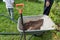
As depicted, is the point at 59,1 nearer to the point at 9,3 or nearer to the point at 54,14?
the point at 54,14

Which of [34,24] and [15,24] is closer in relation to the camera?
[34,24]

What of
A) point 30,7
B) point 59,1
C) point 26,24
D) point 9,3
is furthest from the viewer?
point 30,7

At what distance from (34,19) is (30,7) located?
2.63m

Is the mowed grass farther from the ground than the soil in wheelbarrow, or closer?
closer

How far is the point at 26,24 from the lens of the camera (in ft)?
13.5

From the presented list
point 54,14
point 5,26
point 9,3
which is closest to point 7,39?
point 5,26

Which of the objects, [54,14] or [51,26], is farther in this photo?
[54,14]

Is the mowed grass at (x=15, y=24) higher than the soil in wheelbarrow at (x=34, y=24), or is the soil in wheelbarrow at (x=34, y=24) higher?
the soil in wheelbarrow at (x=34, y=24)

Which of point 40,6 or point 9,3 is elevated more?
point 9,3

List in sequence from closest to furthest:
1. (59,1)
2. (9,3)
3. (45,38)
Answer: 1. (45,38)
2. (9,3)
3. (59,1)

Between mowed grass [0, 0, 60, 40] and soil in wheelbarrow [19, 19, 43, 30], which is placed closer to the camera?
soil in wheelbarrow [19, 19, 43, 30]

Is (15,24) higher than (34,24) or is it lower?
lower

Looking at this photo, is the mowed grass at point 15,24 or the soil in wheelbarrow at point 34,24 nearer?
the soil in wheelbarrow at point 34,24

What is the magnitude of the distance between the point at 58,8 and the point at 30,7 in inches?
65.4
